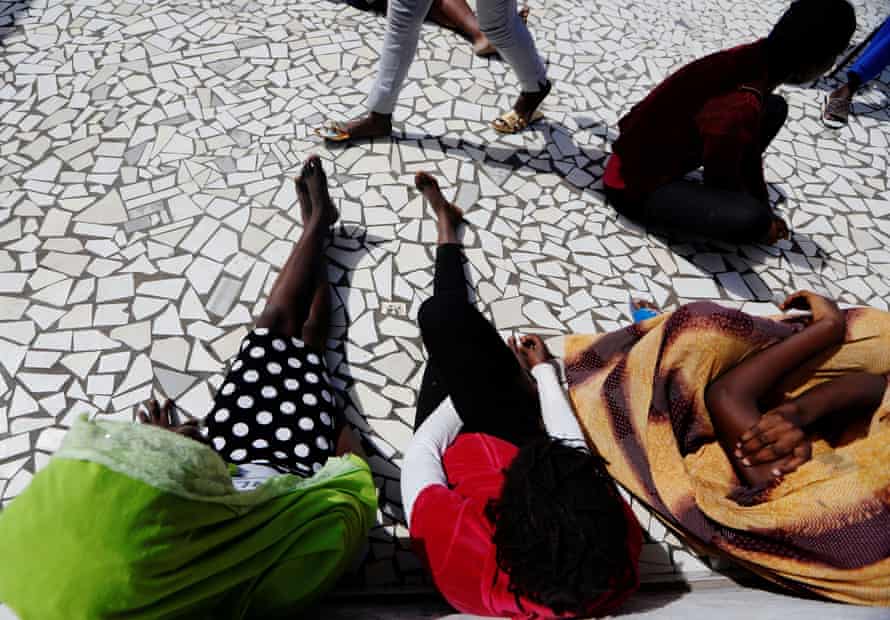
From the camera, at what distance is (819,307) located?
1816 mm

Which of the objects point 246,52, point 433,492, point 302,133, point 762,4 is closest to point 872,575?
point 433,492

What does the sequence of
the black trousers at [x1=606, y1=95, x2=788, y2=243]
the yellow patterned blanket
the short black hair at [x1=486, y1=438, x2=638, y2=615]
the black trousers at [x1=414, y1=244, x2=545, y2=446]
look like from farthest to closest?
1. the black trousers at [x1=606, y1=95, x2=788, y2=243]
2. the black trousers at [x1=414, y1=244, x2=545, y2=446]
3. the yellow patterned blanket
4. the short black hair at [x1=486, y1=438, x2=638, y2=615]

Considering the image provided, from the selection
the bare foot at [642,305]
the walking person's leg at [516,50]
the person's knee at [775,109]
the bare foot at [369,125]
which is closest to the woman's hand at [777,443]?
the bare foot at [642,305]

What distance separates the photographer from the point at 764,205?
2.61 metres

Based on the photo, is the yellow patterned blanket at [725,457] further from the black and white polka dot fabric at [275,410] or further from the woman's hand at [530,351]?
the black and white polka dot fabric at [275,410]

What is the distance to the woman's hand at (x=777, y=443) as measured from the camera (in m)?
1.55

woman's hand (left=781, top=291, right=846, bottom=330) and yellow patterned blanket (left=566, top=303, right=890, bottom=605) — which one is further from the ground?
woman's hand (left=781, top=291, right=846, bottom=330)

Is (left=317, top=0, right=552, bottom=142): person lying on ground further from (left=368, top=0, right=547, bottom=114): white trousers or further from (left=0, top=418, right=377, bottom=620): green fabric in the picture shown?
(left=0, top=418, right=377, bottom=620): green fabric

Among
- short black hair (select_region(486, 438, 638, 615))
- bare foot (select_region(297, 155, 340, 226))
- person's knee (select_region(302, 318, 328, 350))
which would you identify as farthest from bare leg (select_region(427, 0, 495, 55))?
short black hair (select_region(486, 438, 638, 615))

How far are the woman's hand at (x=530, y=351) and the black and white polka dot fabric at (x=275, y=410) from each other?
2.44 feet

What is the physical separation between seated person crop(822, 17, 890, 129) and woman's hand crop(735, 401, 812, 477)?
9.29ft

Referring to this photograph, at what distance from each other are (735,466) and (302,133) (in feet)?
7.99

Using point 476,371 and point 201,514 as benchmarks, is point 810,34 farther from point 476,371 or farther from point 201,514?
point 201,514

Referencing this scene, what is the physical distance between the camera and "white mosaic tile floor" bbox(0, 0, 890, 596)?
207cm
